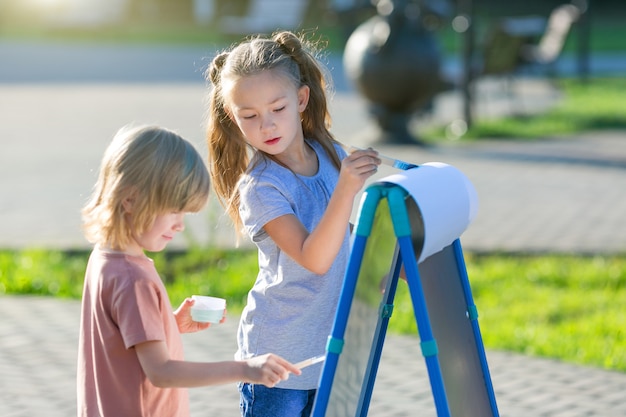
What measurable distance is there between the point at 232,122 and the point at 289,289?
0.52 metres

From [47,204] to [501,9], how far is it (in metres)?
30.5

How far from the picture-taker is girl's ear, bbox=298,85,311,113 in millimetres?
3176

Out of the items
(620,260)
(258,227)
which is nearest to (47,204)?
(620,260)

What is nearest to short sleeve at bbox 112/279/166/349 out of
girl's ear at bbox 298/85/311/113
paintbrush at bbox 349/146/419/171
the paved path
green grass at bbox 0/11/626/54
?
paintbrush at bbox 349/146/419/171

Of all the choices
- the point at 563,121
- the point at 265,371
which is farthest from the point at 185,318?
the point at 563,121

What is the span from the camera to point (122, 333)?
265 cm

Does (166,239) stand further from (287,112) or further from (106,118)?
(106,118)

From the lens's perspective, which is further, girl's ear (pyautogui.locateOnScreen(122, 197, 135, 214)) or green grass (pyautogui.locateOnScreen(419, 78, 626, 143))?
green grass (pyautogui.locateOnScreen(419, 78, 626, 143))

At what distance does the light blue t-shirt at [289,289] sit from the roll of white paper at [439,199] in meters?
0.39

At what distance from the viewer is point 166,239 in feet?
9.24

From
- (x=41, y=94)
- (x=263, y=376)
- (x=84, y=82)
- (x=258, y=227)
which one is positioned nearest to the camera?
(x=263, y=376)

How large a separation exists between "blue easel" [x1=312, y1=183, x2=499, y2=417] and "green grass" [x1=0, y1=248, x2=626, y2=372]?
2.35 meters

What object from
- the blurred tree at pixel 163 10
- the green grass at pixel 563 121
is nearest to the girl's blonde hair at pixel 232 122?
the green grass at pixel 563 121

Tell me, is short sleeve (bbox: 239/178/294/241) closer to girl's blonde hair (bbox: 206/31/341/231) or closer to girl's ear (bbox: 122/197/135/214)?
girl's blonde hair (bbox: 206/31/341/231)
